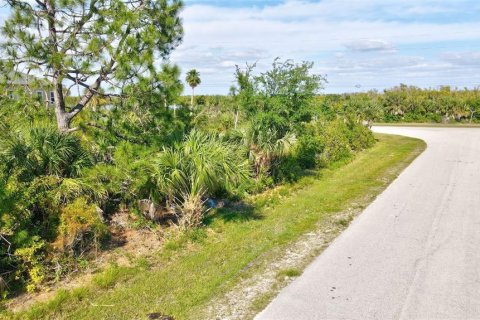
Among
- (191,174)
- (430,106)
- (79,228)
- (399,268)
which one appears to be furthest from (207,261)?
(430,106)

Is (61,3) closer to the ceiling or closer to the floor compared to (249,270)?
closer to the ceiling

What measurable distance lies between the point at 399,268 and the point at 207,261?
9.74 feet

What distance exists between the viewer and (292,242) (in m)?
7.24

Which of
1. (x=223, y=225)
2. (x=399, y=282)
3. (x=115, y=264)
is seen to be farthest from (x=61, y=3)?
(x=399, y=282)

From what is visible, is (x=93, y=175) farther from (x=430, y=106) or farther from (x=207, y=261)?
(x=430, y=106)

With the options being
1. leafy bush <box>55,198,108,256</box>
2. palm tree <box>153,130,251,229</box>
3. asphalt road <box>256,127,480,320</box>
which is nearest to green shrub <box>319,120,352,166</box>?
asphalt road <box>256,127,480,320</box>

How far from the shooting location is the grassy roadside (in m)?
4.95

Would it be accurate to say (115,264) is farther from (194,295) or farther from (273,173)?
(273,173)

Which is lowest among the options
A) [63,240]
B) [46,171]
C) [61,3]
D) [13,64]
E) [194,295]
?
[194,295]

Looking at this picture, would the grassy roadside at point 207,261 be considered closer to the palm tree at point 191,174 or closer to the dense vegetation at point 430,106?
the palm tree at point 191,174

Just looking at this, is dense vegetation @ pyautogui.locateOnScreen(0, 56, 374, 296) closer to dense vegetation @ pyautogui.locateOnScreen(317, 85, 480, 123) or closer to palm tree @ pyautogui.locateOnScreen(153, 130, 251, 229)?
palm tree @ pyautogui.locateOnScreen(153, 130, 251, 229)

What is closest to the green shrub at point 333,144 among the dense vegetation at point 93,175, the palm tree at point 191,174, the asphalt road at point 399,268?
the asphalt road at point 399,268

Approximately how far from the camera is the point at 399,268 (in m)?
5.98

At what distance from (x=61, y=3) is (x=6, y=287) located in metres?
4.60
